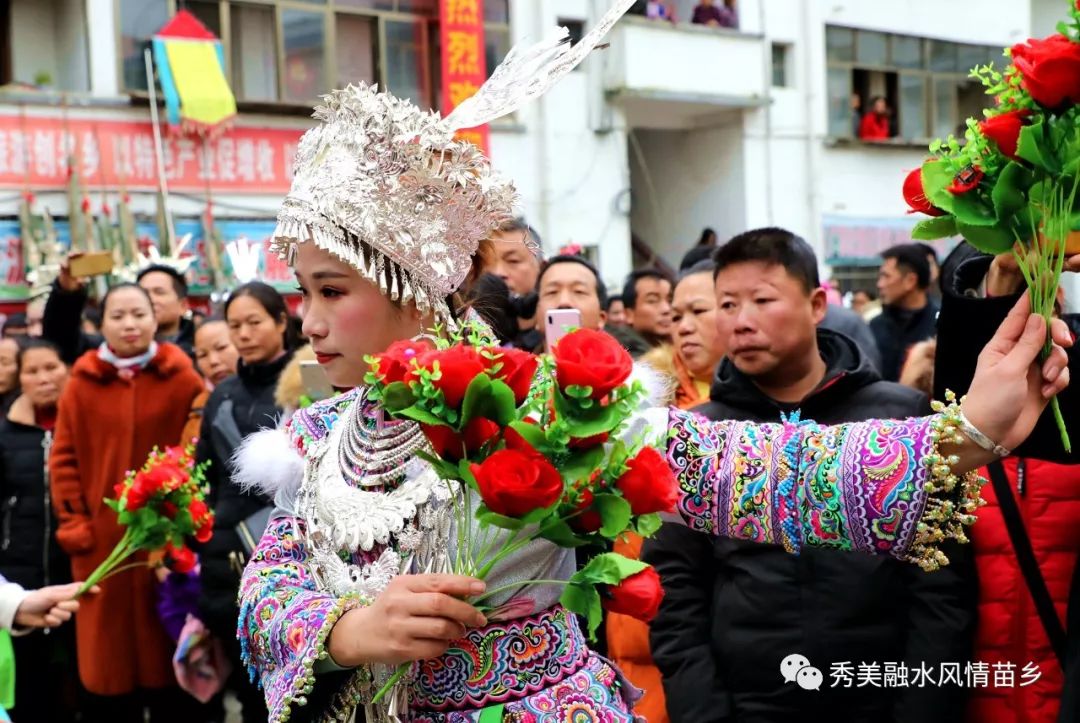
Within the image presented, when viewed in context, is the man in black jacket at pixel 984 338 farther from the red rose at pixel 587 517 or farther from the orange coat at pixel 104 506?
the orange coat at pixel 104 506

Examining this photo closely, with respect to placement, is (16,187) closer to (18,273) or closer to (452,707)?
(18,273)

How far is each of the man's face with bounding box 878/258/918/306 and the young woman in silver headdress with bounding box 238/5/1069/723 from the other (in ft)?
16.1

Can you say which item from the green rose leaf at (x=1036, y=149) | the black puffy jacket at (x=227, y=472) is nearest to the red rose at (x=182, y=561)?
the black puffy jacket at (x=227, y=472)

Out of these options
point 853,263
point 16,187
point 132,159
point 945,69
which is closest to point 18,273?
point 16,187

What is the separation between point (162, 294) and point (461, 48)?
722 centimetres

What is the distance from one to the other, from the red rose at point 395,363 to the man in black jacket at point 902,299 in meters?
5.23

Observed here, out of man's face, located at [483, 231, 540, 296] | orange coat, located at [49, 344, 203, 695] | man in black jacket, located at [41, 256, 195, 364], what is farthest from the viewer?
man in black jacket, located at [41, 256, 195, 364]

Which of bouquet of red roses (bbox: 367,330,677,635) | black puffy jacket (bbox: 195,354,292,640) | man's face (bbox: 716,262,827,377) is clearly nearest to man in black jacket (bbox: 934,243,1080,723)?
bouquet of red roses (bbox: 367,330,677,635)

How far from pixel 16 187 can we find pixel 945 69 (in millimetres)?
13402

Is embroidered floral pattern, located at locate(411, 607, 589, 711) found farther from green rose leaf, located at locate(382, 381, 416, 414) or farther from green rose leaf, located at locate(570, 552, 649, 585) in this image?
green rose leaf, located at locate(382, 381, 416, 414)

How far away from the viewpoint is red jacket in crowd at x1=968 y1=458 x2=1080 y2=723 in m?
2.80

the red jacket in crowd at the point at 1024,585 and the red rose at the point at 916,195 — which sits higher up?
the red rose at the point at 916,195

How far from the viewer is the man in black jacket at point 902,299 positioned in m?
6.60

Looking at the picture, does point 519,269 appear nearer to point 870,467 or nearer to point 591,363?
point 870,467
